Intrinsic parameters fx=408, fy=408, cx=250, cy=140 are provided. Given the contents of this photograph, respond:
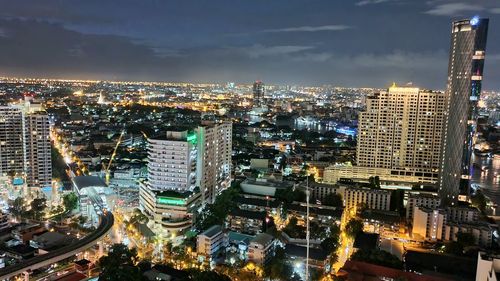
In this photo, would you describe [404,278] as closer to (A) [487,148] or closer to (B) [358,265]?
(B) [358,265]

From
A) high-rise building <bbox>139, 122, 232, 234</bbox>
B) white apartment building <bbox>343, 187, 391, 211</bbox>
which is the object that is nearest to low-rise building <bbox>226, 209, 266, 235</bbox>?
high-rise building <bbox>139, 122, 232, 234</bbox>

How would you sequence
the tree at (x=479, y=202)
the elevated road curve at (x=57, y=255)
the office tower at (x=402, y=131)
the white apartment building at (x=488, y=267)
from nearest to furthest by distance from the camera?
1. the white apartment building at (x=488, y=267)
2. the elevated road curve at (x=57, y=255)
3. the tree at (x=479, y=202)
4. the office tower at (x=402, y=131)

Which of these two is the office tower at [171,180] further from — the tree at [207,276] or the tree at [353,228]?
the tree at [353,228]

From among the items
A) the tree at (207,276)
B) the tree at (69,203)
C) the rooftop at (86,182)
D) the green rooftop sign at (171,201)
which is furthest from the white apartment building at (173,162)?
the tree at (207,276)

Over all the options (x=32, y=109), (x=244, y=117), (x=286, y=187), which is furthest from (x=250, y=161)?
(x=244, y=117)

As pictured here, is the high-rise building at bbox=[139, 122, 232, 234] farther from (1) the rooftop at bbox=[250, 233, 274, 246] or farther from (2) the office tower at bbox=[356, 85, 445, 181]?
(2) the office tower at bbox=[356, 85, 445, 181]

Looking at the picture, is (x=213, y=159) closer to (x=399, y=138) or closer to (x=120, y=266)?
(x=120, y=266)
